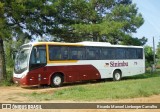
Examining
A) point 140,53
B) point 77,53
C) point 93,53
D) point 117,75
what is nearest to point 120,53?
point 117,75

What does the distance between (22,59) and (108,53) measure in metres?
7.07

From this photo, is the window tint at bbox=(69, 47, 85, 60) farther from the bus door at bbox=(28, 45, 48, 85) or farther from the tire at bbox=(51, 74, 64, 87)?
the bus door at bbox=(28, 45, 48, 85)

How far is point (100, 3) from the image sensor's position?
34.0 m

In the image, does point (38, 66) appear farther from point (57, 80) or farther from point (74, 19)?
point (74, 19)

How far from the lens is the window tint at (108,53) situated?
25.9m

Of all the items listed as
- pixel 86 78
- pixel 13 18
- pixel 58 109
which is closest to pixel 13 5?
pixel 13 18

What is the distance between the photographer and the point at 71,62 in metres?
23.5

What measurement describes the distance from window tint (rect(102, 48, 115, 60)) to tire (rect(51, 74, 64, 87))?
431 centimetres

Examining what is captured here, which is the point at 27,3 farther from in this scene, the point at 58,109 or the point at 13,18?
the point at 58,109

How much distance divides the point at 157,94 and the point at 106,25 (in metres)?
13.4

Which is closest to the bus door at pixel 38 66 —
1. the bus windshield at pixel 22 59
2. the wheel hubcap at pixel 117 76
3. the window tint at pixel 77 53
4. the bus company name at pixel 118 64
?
the bus windshield at pixel 22 59

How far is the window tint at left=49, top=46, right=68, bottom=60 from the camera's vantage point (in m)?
22.2

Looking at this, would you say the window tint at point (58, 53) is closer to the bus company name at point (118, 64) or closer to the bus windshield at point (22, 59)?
the bus windshield at point (22, 59)

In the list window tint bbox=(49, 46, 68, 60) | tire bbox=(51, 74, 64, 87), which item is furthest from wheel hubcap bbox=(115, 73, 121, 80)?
tire bbox=(51, 74, 64, 87)
